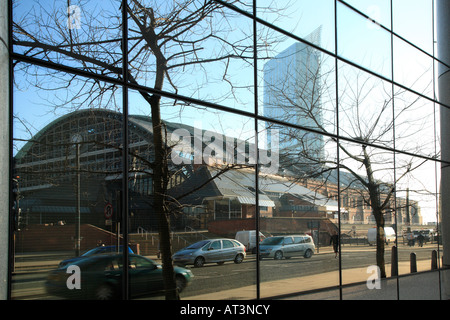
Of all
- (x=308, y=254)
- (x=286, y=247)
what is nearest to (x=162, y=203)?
(x=286, y=247)

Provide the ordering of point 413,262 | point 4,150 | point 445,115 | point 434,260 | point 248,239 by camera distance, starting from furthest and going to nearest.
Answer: point 445,115, point 434,260, point 413,262, point 248,239, point 4,150

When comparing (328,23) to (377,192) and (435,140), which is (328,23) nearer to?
(377,192)

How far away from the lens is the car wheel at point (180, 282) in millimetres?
6426

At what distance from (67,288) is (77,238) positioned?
56cm

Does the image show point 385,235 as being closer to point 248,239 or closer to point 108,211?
point 248,239

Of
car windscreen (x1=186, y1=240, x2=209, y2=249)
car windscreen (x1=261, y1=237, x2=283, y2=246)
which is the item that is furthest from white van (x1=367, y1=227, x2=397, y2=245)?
car windscreen (x1=186, y1=240, x2=209, y2=249)

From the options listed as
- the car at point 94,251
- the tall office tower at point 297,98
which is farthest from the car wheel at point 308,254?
the car at point 94,251

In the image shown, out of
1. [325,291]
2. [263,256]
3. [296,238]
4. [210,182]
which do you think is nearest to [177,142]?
[210,182]

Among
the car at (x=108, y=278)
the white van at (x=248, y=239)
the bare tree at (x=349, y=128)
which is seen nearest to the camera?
the car at (x=108, y=278)

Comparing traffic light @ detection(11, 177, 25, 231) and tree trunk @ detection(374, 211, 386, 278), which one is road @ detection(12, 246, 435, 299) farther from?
tree trunk @ detection(374, 211, 386, 278)

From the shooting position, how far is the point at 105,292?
5578 mm

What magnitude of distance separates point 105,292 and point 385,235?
7967 mm

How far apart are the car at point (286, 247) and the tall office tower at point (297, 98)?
1.47 m

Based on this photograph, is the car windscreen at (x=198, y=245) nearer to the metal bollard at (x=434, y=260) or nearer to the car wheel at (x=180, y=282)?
the car wheel at (x=180, y=282)
